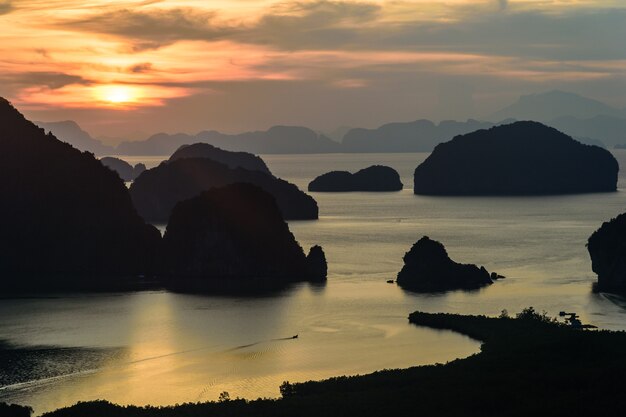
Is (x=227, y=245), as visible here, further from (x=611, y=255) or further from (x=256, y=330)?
(x=611, y=255)

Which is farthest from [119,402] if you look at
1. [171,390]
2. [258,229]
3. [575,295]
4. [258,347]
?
[258,229]

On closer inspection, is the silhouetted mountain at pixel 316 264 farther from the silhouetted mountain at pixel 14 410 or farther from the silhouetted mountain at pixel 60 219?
the silhouetted mountain at pixel 14 410

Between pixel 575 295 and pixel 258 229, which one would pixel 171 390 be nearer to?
pixel 575 295

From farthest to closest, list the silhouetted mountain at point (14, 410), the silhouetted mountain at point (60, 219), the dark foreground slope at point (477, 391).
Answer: the silhouetted mountain at point (60, 219)
the silhouetted mountain at point (14, 410)
the dark foreground slope at point (477, 391)

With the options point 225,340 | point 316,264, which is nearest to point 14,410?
point 225,340

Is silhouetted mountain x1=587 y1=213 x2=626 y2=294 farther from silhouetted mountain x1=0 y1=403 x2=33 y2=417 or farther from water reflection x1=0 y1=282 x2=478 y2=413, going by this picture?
silhouetted mountain x1=0 y1=403 x2=33 y2=417

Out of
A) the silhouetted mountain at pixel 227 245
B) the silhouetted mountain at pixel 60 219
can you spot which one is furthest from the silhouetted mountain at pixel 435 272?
the silhouetted mountain at pixel 60 219

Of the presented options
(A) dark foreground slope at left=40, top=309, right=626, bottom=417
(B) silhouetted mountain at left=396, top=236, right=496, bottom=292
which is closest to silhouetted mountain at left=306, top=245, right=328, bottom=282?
(B) silhouetted mountain at left=396, top=236, right=496, bottom=292
